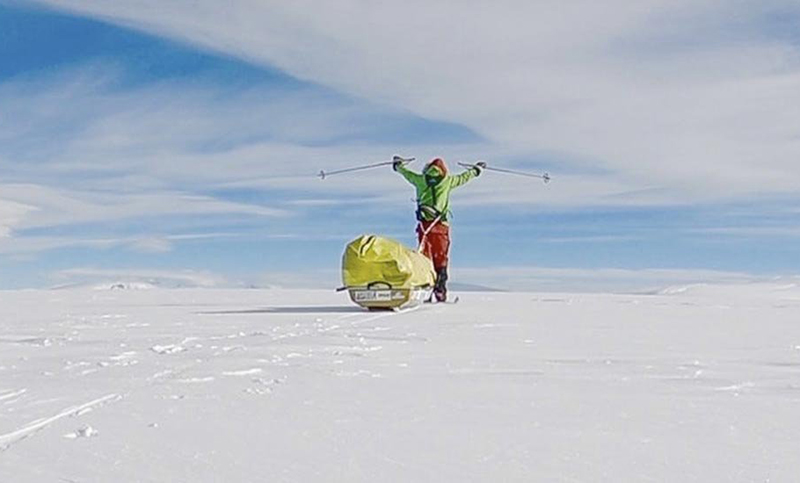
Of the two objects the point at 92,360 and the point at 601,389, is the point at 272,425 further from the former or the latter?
the point at 92,360

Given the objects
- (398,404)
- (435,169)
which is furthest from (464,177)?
(398,404)

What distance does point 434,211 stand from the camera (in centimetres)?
1093

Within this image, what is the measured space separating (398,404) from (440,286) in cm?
767

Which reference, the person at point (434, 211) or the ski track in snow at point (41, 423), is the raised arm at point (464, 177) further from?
the ski track in snow at point (41, 423)

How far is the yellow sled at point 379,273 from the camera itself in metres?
9.37

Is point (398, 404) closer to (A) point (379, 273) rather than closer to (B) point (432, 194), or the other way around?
(A) point (379, 273)

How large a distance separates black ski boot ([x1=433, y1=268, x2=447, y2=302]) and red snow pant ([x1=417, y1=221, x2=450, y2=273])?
0.13m

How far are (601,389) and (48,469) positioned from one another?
92.0 inches

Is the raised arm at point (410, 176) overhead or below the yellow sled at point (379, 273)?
overhead

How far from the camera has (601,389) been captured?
12.9ft

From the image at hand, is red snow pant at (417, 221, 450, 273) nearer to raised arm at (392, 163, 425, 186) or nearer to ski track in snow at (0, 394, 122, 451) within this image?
raised arm at (392, 163, 425, 186)

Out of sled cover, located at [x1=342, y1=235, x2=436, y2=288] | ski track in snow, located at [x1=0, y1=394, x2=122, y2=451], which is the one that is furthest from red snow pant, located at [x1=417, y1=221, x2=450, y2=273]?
ski track in snow, located at [x1=0, y1=394, x2=122, y2=451]

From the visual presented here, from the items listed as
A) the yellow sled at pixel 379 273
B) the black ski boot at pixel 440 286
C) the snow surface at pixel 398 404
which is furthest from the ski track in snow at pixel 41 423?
the black ski boot at pixel 440 286

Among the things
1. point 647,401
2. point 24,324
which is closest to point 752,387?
point 647,401
